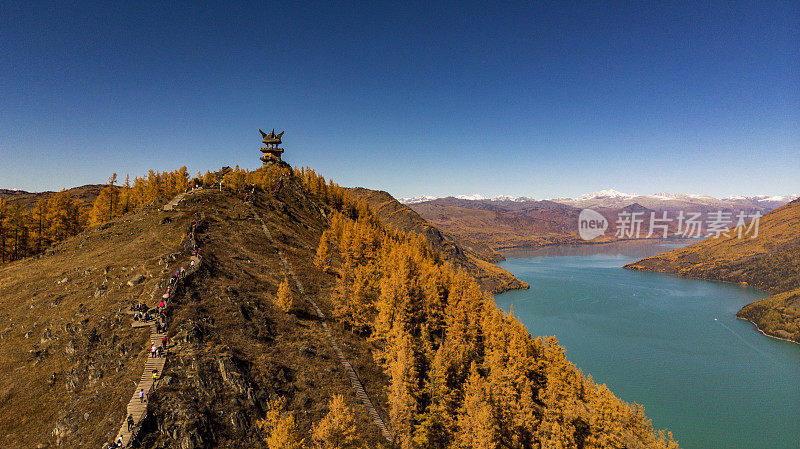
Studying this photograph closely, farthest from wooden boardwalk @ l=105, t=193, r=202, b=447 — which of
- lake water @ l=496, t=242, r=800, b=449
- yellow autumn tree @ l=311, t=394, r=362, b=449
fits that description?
lake water @ l=496, t=242, r=800, b=449

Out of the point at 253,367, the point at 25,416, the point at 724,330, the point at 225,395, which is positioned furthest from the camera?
the point at 724,330

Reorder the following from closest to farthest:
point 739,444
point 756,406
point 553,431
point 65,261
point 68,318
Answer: point 553,431 → point 68,318 → point 65,261 → point 739,444 → point 756,406

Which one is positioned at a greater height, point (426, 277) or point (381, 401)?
Answer: point (426, 277)

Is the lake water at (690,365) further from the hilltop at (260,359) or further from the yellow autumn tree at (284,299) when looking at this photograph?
the yellow autumn tree at (284,299)

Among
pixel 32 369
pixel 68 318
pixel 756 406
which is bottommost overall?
pixel 756 406

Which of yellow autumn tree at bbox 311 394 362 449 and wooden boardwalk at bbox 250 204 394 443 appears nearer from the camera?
yellow autumn tree at bbox 311 394 362 449

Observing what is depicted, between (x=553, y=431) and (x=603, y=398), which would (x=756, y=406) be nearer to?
(x=603, y=398)

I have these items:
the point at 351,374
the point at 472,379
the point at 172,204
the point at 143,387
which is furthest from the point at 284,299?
the point at 172,204

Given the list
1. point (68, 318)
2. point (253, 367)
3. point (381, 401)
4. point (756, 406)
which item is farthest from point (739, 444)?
point (68, 318)

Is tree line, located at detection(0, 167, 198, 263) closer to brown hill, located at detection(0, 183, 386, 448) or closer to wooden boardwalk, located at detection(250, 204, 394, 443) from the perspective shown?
brown hill, located at detection(0, 183, 386, 448)
